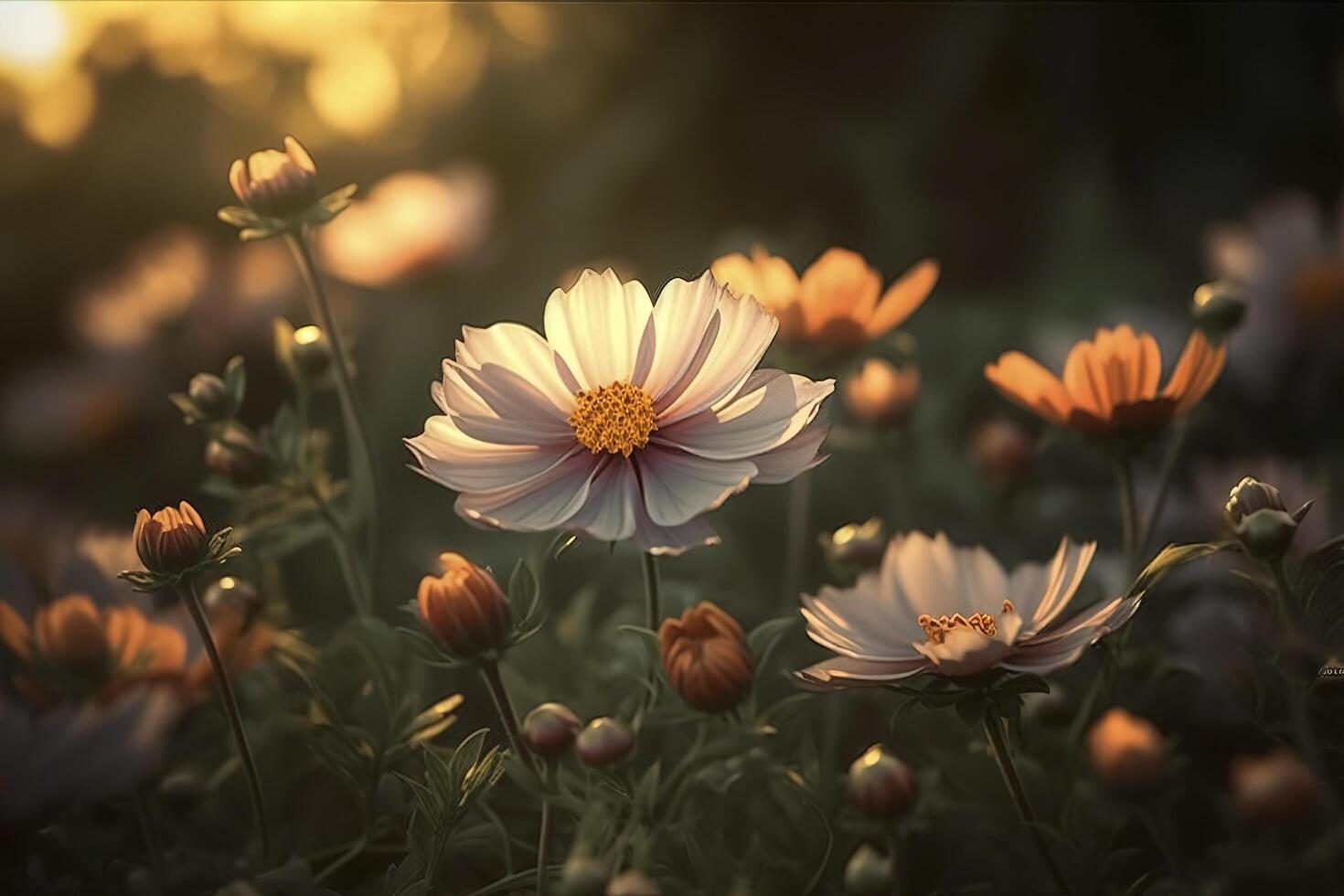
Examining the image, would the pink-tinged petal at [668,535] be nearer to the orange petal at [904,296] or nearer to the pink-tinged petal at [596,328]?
the pink-tinged petal at [596,328]

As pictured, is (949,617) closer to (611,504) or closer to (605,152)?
(611,504)

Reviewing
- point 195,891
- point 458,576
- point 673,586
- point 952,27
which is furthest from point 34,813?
point 952,27

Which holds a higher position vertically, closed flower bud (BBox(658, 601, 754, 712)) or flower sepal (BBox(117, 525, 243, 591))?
flower sepal (BBox(117, 525, 243, 591))

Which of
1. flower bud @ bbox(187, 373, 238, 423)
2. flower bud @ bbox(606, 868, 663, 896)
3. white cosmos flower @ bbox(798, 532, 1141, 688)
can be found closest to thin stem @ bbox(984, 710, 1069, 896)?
white cosmos flower @ bbox(798, 532, 1141, 688)

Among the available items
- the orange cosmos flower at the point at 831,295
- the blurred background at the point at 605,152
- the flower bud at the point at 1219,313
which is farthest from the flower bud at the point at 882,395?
the blurred background at the point at 605,152

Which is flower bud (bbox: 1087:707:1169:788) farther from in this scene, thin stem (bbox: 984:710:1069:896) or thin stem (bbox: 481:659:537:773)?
thin stem (bbox: 481:659:537:773)

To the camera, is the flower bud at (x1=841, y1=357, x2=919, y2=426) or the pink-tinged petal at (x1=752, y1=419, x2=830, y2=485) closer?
the pink-tinged petal at (x1=752, y1=419, x2=830, y2=485)

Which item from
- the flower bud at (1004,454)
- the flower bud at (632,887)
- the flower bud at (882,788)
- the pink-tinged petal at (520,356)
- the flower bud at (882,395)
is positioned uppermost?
the pink-tinged petal at (520,356)
